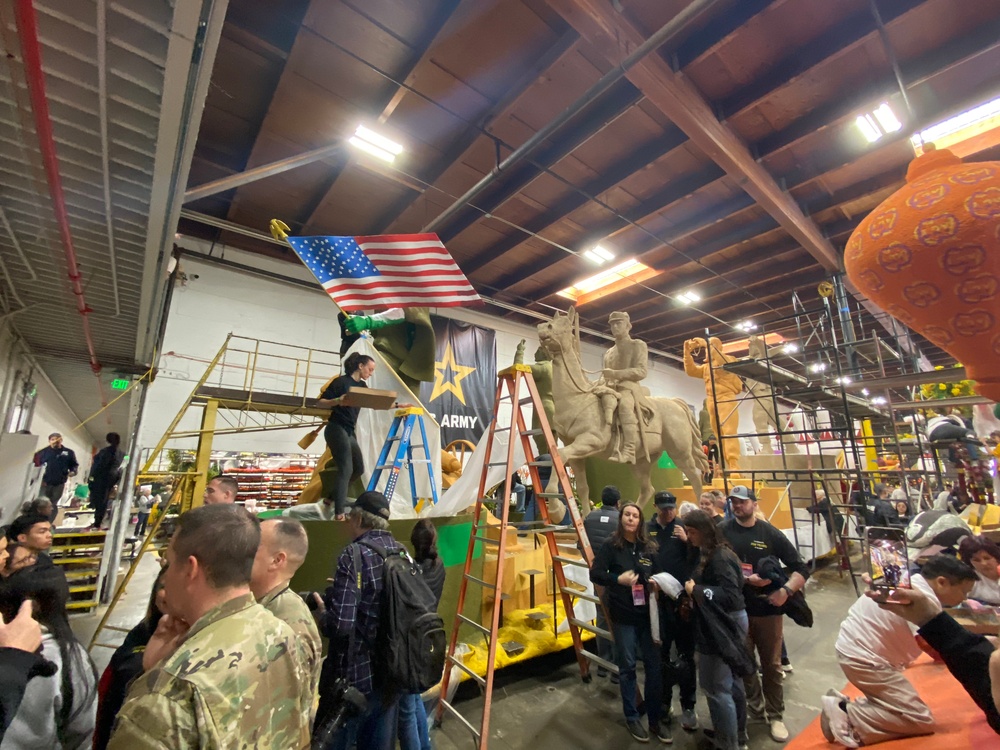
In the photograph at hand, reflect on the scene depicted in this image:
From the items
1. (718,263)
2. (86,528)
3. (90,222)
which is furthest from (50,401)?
(718,263)

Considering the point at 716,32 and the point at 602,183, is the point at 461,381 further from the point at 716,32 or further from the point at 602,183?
the point at 716,32

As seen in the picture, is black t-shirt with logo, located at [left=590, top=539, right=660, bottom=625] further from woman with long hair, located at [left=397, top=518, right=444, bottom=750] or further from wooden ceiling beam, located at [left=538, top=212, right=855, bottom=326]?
wooden ceiling beam, located at [left=538, top=212, right=855, bottom=326]

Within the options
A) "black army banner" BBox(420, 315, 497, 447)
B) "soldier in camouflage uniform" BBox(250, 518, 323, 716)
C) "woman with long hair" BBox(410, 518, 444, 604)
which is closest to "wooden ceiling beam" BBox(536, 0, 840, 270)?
"woman with long hair" BBox(410, 518, 444, 604)

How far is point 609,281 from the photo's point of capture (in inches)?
414

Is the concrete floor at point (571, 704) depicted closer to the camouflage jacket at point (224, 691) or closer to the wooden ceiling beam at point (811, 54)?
the camouflage jacket at point (224, 691)

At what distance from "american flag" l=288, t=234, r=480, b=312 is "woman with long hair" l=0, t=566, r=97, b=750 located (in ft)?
8.14

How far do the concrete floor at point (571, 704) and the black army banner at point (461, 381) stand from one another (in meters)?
5.87

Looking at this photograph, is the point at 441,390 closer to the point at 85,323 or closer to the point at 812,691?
the point at 85,323

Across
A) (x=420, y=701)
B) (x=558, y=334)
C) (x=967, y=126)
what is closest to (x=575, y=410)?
(x=558, y=334)

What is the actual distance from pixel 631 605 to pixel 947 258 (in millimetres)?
2677

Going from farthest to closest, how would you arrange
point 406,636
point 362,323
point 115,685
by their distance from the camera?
1. point 362,323
2. point 406,636
3. point 115,685

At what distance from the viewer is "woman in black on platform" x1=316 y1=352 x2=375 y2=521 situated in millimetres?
3543

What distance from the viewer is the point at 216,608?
1.16 metres

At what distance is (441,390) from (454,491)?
573cm
